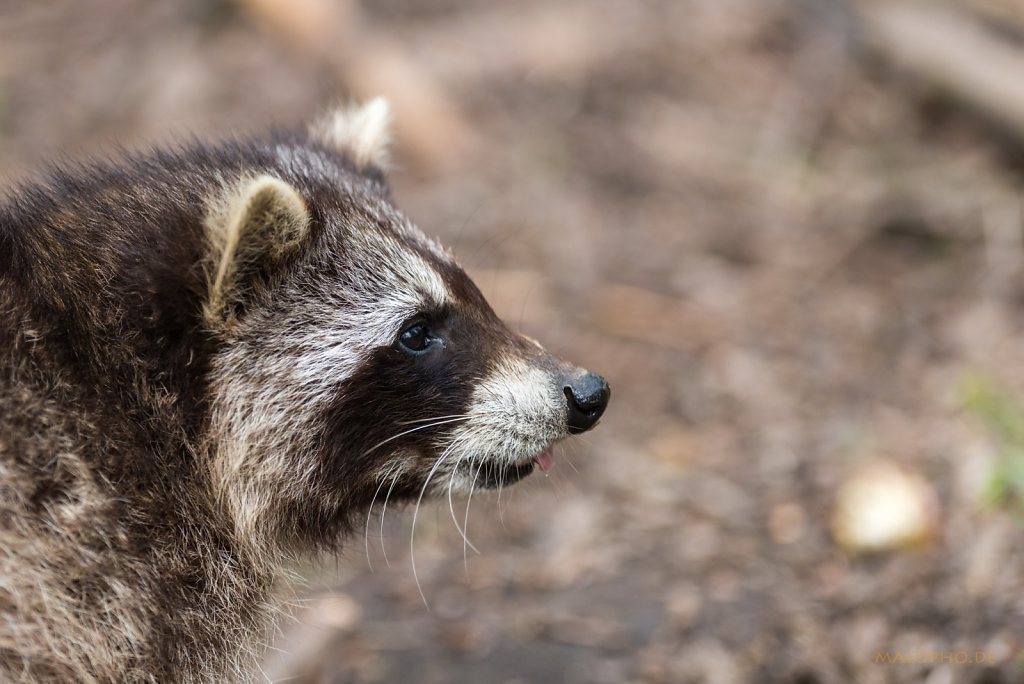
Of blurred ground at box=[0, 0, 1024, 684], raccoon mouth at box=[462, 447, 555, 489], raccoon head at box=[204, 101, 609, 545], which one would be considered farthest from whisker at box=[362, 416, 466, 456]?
blurred ground at box=[0, 0, 1024, 684]

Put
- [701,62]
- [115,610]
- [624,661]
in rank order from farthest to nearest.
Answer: [701,62] → [624,661] → [115,610]

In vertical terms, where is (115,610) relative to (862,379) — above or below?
below

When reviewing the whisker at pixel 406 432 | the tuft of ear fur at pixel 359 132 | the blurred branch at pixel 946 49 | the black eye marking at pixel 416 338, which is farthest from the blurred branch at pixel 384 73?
the whisker at pixel 406 432

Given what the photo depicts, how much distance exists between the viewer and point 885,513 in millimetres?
5434

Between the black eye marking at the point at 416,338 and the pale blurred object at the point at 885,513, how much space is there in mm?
3153

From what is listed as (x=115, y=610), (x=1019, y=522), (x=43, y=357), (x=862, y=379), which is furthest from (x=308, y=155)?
(x=862, y=379)

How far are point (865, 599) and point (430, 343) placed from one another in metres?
2.98

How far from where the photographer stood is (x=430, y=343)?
3.88 m

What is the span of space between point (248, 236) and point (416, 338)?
0.81 metres

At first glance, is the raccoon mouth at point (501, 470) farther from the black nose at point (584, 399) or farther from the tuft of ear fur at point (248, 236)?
the tuft of ear fur at point (248, 236)

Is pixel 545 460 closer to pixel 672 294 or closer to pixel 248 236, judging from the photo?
pixel 248 236

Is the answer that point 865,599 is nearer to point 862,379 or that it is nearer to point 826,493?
point 826,493

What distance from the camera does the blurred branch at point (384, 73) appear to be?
10.3 meters

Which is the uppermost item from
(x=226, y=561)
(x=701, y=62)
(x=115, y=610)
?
(x=701, y=62)
